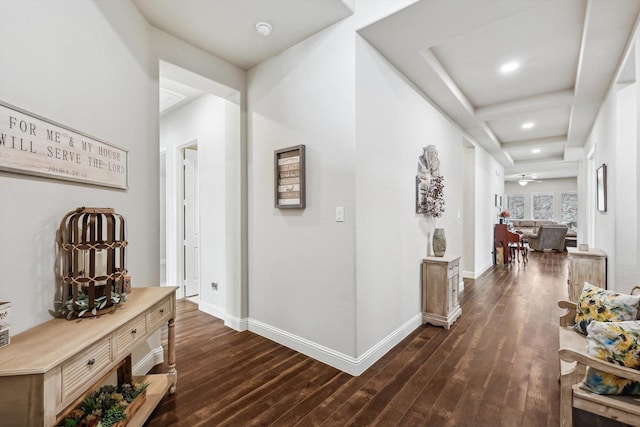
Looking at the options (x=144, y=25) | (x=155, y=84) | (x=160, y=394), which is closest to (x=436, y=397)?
(x=160, y=394)

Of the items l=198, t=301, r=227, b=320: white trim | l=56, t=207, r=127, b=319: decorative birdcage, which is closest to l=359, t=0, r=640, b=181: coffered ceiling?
l=56, t=207, r=127, b=319: decorative birdcage

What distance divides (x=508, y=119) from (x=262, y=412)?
19.3 feet

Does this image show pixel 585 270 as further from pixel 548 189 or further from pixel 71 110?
pixel 548 189

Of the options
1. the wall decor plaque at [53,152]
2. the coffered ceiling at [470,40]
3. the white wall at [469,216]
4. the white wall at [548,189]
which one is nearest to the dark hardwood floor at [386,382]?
the wall decor plaque at [53,152]

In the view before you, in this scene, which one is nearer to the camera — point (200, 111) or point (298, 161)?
point (298, 161)

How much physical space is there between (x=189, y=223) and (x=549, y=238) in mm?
10846

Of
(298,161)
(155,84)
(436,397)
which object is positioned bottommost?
(436,397)

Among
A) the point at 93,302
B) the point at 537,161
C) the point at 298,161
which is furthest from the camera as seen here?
the point at 537,161

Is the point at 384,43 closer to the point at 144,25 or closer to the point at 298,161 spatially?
the point at 298,161

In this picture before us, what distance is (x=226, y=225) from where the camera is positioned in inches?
136

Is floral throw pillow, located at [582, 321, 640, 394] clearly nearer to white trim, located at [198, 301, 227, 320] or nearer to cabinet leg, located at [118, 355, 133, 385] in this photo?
cabinet leg, located at [118, 355, 133, 385]

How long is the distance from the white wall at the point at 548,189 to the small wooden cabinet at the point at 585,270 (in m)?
10.2

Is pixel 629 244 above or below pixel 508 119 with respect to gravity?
below

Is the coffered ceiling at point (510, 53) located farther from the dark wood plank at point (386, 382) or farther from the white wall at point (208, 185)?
the dark wood plank at point (386, 382)
